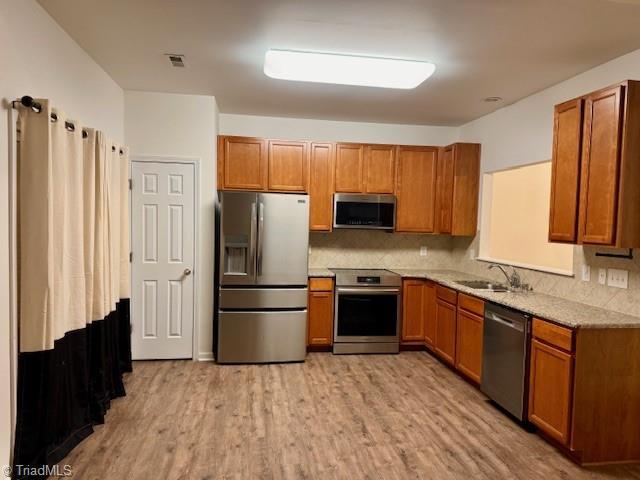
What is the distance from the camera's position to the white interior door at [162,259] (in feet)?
13.6

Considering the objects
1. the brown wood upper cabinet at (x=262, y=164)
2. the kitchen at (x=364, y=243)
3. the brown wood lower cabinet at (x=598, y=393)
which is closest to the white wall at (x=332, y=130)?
the kitchen at (x=364, y=243)

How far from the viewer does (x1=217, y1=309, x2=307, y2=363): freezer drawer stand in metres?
4.17

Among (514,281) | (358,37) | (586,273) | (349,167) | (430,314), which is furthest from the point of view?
(349,167)

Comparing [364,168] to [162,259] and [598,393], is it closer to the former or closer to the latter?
[162,259]

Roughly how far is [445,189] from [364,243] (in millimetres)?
1160

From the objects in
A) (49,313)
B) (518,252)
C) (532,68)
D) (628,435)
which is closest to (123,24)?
(49,313)

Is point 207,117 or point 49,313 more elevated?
point 207,117

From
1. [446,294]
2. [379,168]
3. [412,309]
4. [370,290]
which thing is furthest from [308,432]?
[379,168]

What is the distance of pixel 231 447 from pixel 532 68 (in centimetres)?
347

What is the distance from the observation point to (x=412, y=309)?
186 inches

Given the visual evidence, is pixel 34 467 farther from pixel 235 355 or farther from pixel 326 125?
pixel 326 125

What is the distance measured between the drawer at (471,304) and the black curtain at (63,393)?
9.91 feet

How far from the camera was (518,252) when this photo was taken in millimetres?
4949

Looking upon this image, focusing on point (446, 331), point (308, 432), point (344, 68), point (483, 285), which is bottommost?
point (308, 432)
